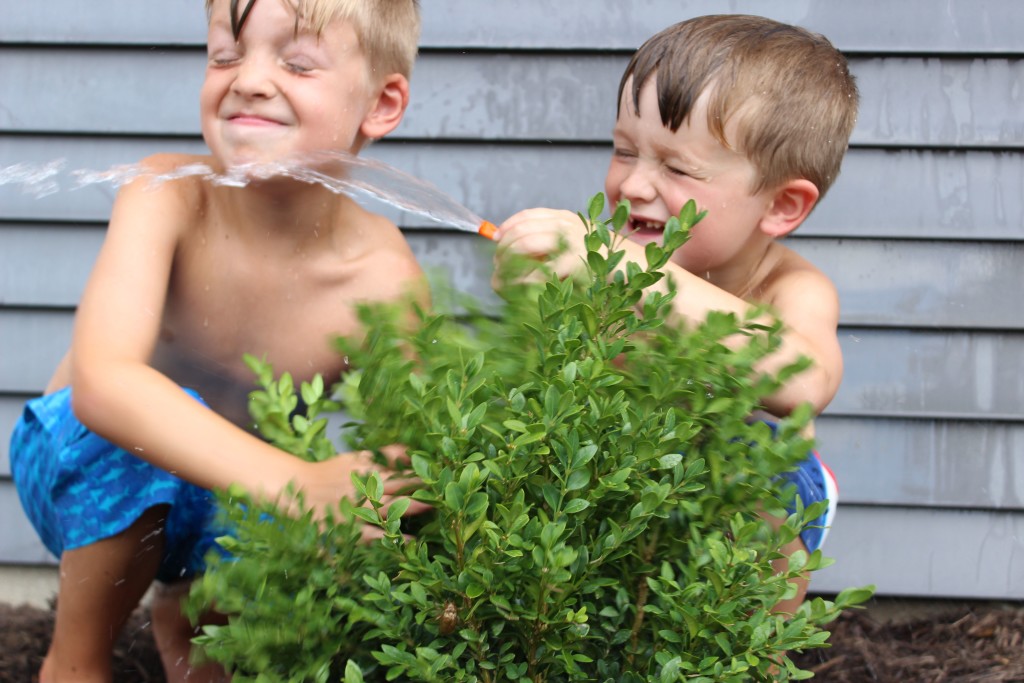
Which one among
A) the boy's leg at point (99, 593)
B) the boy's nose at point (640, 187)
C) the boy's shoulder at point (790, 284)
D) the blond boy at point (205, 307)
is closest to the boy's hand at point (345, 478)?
the blond boy at point (205, 307)

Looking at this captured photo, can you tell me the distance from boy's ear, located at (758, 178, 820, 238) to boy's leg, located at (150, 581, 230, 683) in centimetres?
139

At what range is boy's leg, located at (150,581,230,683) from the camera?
219cm

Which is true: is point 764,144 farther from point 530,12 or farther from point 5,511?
point 5,511

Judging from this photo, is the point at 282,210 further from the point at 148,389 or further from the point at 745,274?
the point at 745,274

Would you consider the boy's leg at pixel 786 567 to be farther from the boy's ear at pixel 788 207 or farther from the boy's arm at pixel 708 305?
the boy's ear at pixel 788 207

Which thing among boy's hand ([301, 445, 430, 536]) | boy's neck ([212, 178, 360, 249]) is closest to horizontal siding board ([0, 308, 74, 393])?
boy's neck ([212, 178, 360, 249])

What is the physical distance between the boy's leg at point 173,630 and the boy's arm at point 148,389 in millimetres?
653

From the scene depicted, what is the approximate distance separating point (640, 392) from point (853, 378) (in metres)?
1.89

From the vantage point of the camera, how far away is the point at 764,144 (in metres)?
2.10

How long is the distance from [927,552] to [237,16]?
A: 7.64 feet

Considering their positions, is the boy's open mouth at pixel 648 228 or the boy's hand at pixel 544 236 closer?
the boy's hand at pixel 544 236

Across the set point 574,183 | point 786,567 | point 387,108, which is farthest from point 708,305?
point 574,183

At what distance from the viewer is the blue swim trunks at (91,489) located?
1868 millimetres

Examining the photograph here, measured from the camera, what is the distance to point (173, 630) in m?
2.27
